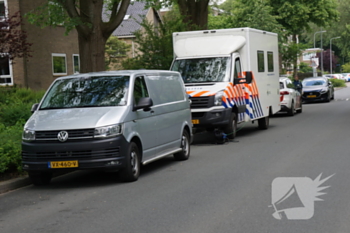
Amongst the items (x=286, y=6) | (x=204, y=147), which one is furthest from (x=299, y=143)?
(x=286, y=6)

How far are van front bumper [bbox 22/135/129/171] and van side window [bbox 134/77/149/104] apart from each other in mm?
1233

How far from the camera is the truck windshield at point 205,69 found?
16312 mm

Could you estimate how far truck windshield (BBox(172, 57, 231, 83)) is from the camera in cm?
1631

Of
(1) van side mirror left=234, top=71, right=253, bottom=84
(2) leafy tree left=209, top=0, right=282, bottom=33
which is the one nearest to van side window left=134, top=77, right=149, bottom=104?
(1) van side mirror left=234, top=71, right=253, bottom=84

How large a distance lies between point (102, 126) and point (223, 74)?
729 cm

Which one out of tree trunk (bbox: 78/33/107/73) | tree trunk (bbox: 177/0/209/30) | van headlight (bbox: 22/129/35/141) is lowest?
van headlight (bbox: 22/129/35/141)

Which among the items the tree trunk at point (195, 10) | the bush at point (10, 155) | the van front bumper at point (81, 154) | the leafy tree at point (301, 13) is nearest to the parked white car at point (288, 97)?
the tree trunk at point (195, 10)

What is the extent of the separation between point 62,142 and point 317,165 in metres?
4.73

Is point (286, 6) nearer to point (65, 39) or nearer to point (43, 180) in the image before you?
point (65, 39)

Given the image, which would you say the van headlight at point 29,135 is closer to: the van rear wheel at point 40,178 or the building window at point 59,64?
the van rear wheel at point 40,178

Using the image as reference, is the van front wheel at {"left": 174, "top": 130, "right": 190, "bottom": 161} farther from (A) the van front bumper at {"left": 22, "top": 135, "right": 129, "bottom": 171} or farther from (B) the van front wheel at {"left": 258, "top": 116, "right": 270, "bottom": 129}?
(B) the van front wheel at {"left": 258, "top": 116, "right": 270, "bottom": 129}

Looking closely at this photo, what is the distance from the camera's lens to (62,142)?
31.4 feet

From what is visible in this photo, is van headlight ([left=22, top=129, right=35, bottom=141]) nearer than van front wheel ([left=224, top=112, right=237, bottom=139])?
Yes

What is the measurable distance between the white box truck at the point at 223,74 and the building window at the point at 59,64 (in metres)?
19.8
